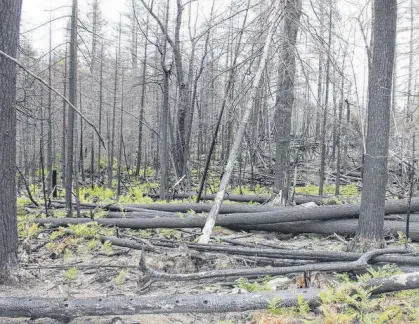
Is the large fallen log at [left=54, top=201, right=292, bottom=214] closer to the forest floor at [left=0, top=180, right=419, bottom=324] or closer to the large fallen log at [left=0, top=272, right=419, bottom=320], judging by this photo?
the forest floor at [left=0, top=180, right=419, bottom=324]

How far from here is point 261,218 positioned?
775 centimetres

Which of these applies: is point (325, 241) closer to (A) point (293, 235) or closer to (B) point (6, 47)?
(A) point (293, 235)

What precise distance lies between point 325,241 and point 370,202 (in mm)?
1699

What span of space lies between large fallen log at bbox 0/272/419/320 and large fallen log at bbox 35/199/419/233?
3.82 meters

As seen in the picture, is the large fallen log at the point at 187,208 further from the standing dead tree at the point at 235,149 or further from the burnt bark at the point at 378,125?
the burnt bark at the point at 378,125

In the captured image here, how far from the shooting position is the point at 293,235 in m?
7.91

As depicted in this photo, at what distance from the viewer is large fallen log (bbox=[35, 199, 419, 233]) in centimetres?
757

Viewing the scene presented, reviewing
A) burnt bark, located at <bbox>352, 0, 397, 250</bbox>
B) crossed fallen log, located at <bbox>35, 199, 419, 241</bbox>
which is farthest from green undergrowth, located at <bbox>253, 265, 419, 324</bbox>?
crossed fallen log, located at <bbox>35, 199, 419, 241</bbox>

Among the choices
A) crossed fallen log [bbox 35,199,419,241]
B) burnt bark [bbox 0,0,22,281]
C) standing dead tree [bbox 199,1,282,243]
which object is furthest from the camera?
crossed fallen log [bbox 35,199,419,241]

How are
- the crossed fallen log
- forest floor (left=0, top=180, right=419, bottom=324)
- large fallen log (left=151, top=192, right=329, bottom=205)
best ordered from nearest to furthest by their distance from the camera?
forest floor (left=0, top=180, right=419, bottom=324), the crossed fallen log, large fallen log (left=151, top=192, right=329, bottom=205)

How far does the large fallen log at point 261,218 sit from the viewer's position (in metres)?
7.57

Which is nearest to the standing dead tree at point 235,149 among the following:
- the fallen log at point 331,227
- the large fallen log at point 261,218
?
the large fallen log at point 261,218

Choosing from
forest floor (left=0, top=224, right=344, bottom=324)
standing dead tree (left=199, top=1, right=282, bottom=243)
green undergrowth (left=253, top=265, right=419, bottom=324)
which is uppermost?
standing dead tree (left=199, top=1, right=282, bottom=243)

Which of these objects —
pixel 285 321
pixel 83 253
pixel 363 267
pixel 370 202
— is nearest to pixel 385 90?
pixel 370 202
